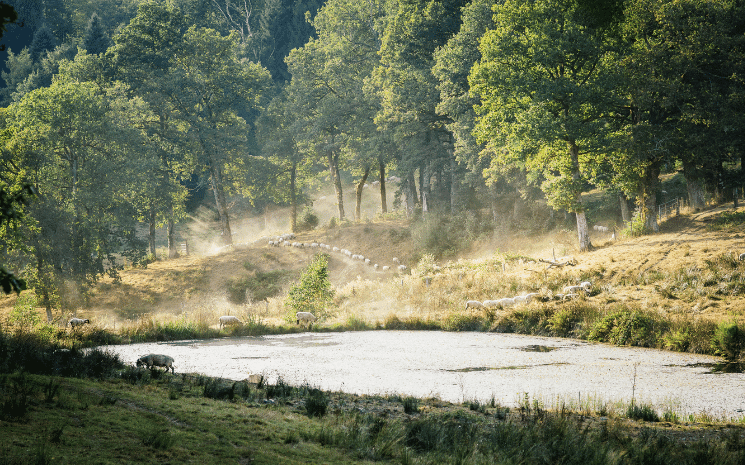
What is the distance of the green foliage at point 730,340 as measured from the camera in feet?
53.5

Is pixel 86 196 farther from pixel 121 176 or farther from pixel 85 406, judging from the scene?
pixel 85 406

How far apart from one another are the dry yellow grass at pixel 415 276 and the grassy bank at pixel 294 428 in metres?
12.7

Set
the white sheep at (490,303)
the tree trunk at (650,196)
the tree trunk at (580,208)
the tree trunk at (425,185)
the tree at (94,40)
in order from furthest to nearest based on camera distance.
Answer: the tree at (94,40)
the tree trunk at (425,185)
the tree trunk at (580,208)
the tree trunk at (650,196)
the white sheep at (490,303)

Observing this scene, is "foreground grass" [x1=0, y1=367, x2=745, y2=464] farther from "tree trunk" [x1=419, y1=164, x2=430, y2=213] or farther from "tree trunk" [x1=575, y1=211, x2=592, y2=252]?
"tree trunk" [x1=419, y1=164, x2=430, y2=213]

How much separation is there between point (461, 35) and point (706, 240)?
77.2 ft

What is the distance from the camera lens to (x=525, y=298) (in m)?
25.9

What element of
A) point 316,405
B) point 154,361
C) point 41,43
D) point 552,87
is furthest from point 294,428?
point 41,43

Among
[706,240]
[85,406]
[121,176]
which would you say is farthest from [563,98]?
[121,176]

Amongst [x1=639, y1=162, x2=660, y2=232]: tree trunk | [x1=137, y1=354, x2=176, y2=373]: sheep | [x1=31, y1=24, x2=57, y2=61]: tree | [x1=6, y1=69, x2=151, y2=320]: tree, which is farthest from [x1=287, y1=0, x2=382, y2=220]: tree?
[x1=31, y1=24, x2=57, y2=61]: tree

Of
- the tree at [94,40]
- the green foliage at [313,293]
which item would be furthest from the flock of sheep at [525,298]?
the tree at [94,40]

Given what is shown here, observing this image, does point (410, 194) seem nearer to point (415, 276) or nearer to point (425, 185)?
point (425, 185)

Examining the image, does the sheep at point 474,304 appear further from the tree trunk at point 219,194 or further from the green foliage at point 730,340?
the tree trunk at point 219,194

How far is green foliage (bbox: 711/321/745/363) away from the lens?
53.5 feet

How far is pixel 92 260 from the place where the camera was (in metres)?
39.4
